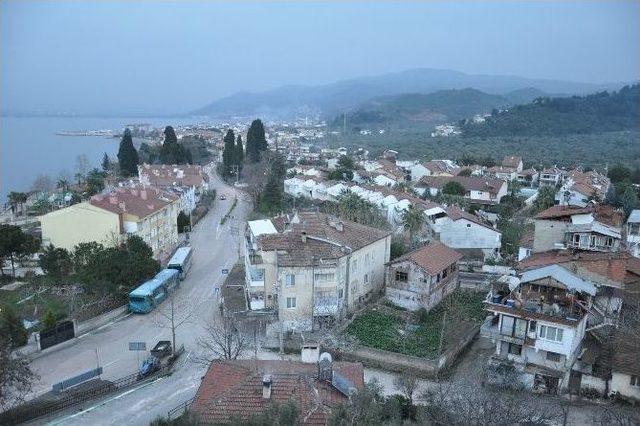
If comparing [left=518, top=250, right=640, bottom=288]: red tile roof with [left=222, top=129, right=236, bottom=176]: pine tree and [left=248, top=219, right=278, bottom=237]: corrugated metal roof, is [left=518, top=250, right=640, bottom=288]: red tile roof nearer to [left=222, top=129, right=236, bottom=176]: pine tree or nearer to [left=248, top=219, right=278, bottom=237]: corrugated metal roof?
[left=248, top=219, right=278, bottom=237]: corrugated metal roof

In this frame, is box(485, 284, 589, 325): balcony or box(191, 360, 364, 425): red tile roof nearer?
box(191, 360, 364, 425): red tile roof

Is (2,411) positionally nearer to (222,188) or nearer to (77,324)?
(77,324)

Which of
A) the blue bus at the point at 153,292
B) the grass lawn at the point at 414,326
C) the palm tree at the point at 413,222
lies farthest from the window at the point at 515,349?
the blue bus at the point at 153,292

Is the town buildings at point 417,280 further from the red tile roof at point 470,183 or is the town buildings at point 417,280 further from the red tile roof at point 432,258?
the red tile roof at point 470,183

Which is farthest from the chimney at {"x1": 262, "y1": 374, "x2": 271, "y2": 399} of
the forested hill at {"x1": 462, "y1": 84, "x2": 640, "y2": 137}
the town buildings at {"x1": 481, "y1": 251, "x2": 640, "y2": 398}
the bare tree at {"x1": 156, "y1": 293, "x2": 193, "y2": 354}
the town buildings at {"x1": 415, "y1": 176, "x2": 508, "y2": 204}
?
→ the forested hill at {"x1": 462, "y1": 84, "x2": 640, "y2": 137}

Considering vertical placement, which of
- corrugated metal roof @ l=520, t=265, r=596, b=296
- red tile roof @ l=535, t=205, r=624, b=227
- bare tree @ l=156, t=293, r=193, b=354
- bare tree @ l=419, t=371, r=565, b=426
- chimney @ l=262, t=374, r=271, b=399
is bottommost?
bare tree @ l=156, t=293, r=193, b=354

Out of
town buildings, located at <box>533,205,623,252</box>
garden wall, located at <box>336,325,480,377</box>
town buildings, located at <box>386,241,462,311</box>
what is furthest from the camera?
town buildings, located at <box>386,241,462,311</box>
